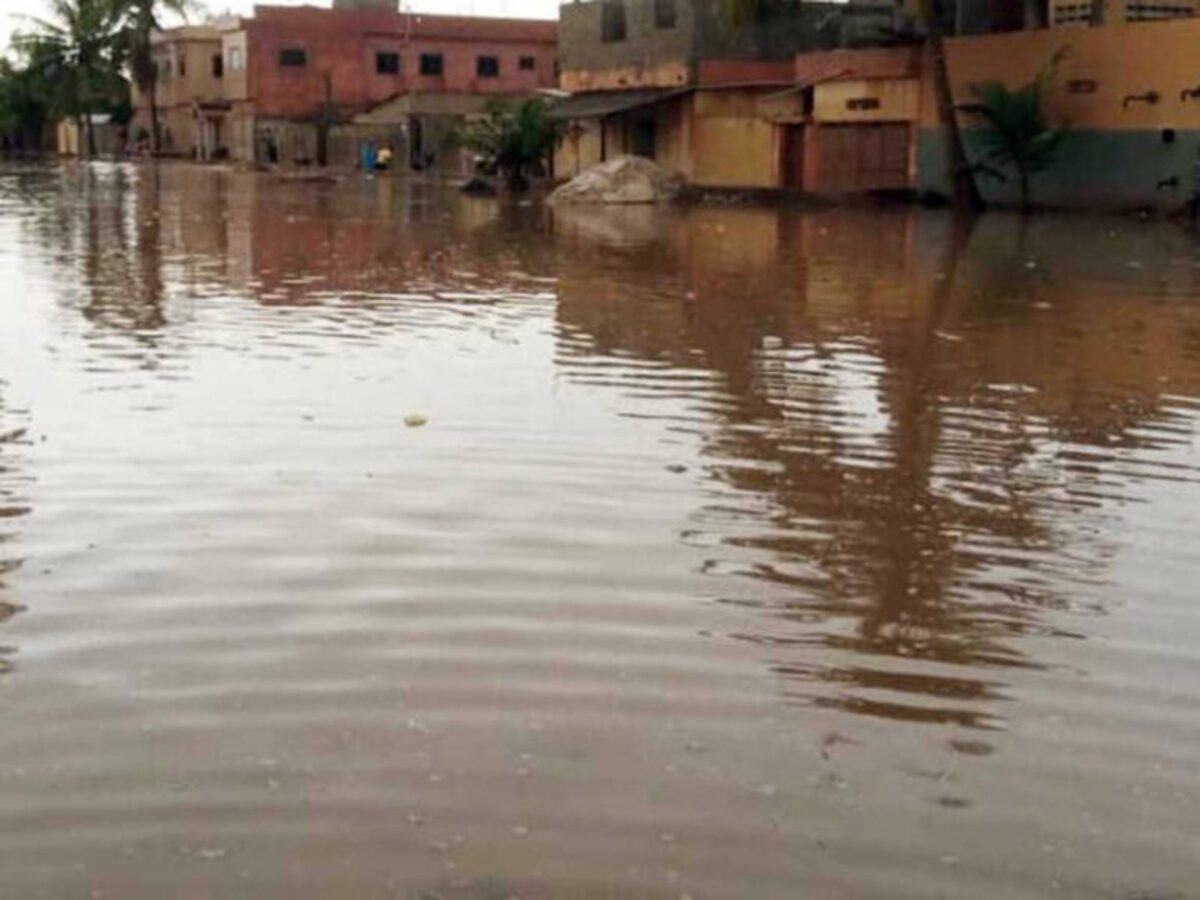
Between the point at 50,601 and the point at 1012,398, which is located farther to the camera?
the point at 1012,398

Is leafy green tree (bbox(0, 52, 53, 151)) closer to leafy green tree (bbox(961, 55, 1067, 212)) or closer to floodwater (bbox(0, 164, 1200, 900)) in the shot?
leafy green tree (bbox(961, 55, 1067, 212))

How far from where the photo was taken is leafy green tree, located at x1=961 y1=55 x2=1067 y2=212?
29.4 metres

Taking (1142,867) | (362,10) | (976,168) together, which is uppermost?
(362,10)

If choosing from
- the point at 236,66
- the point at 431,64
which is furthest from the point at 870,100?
the point at 236,66

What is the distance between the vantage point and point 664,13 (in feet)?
129

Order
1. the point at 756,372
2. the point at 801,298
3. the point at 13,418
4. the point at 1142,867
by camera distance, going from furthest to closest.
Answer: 1. the point at 801,298
2. the point at 756,372
3. the point at 13,418
4. the point at 1142,867

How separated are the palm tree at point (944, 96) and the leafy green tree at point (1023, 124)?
1.69 feet

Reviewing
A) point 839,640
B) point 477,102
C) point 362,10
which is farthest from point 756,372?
point 362,10

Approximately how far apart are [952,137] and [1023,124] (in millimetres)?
1294

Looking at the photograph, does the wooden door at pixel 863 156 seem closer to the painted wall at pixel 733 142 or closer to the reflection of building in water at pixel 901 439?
the painted wall at pixel 733 142

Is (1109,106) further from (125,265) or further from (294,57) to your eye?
(294,57)

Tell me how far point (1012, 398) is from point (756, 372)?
1650 millimetres

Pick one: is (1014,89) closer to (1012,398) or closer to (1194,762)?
(1012,398)

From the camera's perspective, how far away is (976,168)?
1201 inches
